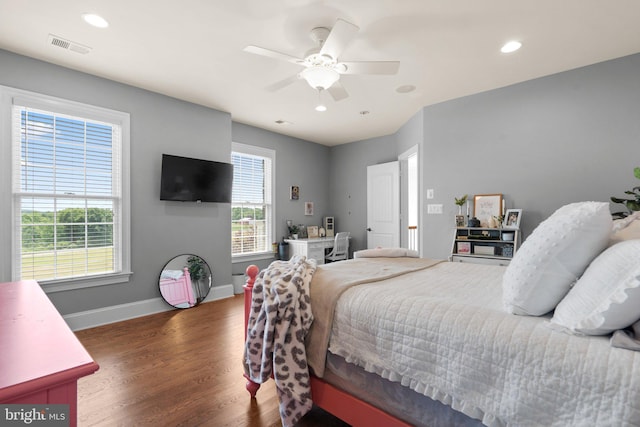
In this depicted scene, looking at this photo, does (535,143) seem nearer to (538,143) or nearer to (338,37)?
(538,143)

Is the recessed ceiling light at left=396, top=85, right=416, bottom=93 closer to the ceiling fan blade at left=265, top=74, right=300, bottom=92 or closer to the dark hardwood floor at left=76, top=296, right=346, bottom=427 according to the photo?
the ceiling fan blade at left=265, top=74, right=300, bottom=92

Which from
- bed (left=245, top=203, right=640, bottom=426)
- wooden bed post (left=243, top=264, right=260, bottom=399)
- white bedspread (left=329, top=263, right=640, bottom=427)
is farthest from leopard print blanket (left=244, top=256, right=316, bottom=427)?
wooden bed post (left=243, top=264, right=260, bottom=399)

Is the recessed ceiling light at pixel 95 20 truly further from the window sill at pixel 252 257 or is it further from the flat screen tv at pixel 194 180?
the window sill at pixel 252 257

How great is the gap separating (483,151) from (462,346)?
310 centimetres

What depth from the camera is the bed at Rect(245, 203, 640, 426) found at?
0.86 meters

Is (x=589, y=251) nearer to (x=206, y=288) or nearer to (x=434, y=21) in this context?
(x=434, y=21)

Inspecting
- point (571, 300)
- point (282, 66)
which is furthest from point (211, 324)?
point (571, 300)

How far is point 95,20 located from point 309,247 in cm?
376

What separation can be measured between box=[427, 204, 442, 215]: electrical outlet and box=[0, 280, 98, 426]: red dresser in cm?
381

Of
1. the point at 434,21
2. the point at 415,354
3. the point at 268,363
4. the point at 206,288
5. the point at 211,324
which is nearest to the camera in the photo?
the point at 415,354

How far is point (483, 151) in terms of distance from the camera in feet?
11.7

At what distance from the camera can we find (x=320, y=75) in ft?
7.32

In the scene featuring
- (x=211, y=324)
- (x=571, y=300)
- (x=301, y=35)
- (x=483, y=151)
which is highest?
(x=301, y=35)

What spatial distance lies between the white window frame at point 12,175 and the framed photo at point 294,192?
8.83 feet
